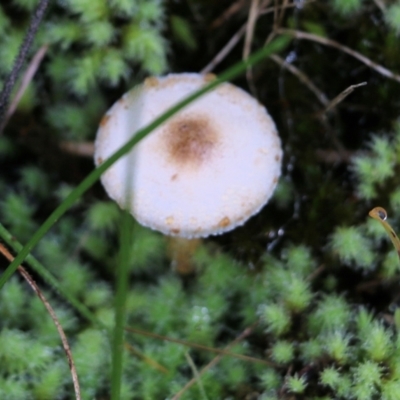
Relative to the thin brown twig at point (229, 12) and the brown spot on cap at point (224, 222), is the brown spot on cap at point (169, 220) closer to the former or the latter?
the brown spot on cap at point (224, 222)

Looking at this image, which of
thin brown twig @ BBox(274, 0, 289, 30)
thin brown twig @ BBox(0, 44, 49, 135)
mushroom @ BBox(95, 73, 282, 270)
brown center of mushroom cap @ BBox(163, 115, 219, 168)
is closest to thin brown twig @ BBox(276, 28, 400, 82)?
thin brown twig @ BBox(274, 0, 289, 30)

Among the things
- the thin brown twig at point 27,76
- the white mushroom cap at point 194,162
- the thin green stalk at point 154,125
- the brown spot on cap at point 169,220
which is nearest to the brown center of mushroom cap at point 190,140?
the white mushroom cap at point 194,162

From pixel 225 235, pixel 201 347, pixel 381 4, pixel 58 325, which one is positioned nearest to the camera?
pixel 58 325

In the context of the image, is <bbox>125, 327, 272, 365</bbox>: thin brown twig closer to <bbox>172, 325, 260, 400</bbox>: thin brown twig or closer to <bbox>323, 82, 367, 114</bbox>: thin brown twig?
<bbox>172, 325, 260, 400</bbox>: thin brown twig

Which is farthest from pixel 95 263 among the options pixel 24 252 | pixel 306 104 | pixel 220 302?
pixel 306 104

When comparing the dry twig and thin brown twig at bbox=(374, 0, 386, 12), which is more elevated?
thin brown twig at bbox=(374, 0, 386, 12)

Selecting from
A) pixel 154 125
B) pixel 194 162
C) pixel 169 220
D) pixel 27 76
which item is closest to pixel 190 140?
pixel 194 162

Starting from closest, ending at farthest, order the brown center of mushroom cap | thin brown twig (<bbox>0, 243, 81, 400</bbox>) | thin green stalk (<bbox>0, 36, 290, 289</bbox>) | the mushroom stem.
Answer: thin green stalk (<bbox>0, 36, 290, 289</bbox>)
thin brown twig (<bbox>0, 243, 81, 400</bbox>)
the brown center of mushroom cap
the mushroom stem

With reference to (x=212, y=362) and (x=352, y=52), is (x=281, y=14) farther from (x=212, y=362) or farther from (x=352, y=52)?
(x=212, y=362)

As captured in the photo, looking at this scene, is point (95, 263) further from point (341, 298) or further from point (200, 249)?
point (341, 298)

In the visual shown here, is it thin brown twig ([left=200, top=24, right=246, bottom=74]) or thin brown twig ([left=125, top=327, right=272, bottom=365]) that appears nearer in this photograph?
thin brown twig ([left=125, top=327, right=272, bottom=365])
